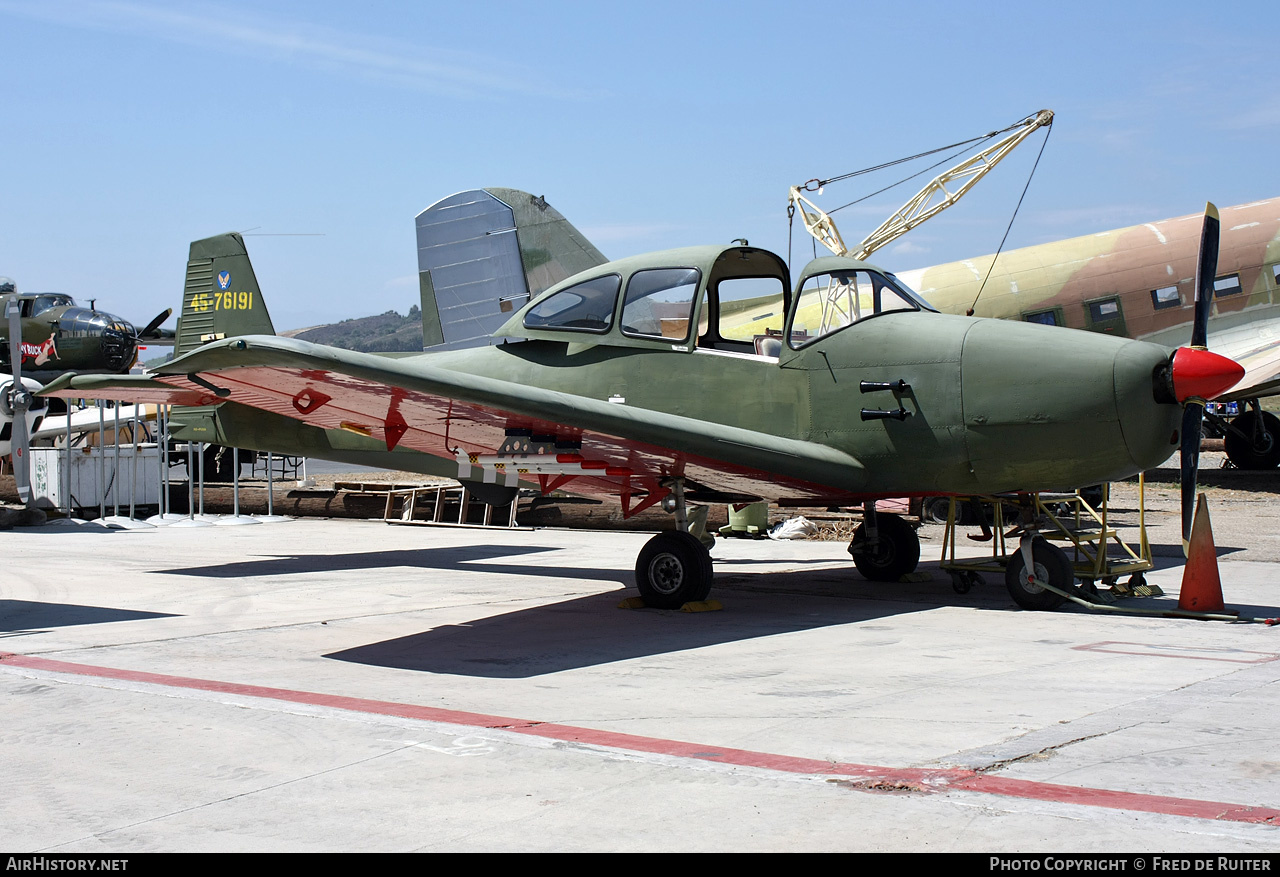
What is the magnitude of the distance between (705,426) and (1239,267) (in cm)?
1684

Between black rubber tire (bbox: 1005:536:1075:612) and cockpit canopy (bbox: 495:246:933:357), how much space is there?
2190 millimetres

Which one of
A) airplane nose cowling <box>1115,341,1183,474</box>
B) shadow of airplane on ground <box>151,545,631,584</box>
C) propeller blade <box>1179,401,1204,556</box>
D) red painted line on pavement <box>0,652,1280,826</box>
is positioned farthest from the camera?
shadow of airplane on ground <box>151,545,631,584</box>

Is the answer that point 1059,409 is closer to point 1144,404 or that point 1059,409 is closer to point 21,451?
point 1144,404

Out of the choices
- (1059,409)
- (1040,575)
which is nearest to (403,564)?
(1040,575)

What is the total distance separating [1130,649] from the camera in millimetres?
6789

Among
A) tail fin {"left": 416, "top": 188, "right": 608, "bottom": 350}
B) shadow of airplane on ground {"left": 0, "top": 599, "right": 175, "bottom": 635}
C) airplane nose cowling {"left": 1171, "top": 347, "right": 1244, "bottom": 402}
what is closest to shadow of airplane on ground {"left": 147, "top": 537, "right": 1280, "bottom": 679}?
airplane nose cowling {"left": 1171, "top": 347, "right": 1244, "bottom": 402}

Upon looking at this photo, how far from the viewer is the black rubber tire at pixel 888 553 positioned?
35.2ft

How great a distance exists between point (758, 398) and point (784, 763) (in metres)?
5.33

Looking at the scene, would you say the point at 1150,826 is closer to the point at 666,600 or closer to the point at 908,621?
the point at 908,621

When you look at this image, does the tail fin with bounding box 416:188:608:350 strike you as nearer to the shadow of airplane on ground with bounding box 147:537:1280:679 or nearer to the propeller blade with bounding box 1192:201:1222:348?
the shadow of airplane on ground with bounding box 147:537:1280:679

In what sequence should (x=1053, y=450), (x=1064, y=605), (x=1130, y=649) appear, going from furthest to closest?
(x=1064, y=605)
(x=1053, y=450)
(x=1130, y=649)

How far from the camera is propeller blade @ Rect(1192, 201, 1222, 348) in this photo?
8617 mm

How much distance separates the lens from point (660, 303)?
9.56 meters
